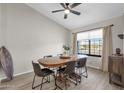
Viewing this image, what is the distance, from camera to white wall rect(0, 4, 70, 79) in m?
3.47

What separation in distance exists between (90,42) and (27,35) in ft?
9.86

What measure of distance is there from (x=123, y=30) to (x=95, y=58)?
1.66 m

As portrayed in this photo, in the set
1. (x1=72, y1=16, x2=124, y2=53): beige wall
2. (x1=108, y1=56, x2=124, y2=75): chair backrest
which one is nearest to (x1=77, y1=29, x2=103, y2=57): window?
(x1=72, y1=16, x2=124, y2=53): beige wall

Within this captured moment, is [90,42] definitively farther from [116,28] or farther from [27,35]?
[27,35]

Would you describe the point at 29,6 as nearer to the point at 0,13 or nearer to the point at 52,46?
the point at 0,13

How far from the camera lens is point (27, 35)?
394 cm

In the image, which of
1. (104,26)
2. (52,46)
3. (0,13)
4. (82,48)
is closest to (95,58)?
(82,48)

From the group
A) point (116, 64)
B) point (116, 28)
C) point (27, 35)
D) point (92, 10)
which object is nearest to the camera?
point (116, 64)

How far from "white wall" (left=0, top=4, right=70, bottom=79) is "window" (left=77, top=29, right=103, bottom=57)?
139 centimetres

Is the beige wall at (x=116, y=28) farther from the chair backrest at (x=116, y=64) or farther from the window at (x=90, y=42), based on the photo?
the chair backrest at (x=116, y=64)

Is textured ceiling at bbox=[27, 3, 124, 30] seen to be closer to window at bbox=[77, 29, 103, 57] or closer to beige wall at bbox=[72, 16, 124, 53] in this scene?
beige wall at bbox=[72, 16, 124, 53]

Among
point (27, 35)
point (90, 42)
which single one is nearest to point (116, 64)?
point (90, 42)

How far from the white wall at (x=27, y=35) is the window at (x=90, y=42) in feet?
4.57

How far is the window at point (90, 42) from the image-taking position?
14.5 ft
